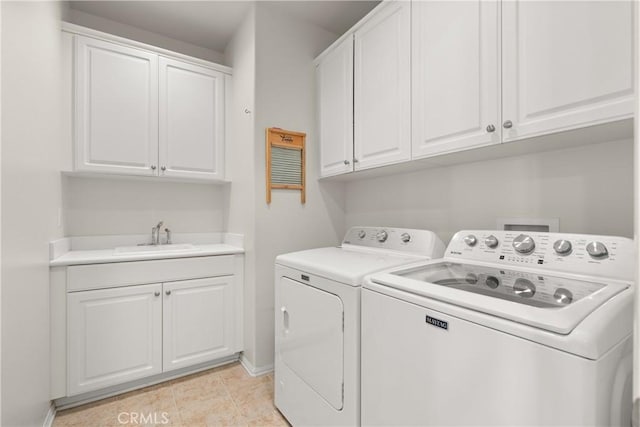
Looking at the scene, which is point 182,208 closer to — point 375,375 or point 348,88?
→ point 348,88

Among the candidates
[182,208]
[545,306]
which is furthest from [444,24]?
[182,208]

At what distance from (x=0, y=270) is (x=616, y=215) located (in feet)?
7.47

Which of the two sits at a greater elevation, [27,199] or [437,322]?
[27,199]

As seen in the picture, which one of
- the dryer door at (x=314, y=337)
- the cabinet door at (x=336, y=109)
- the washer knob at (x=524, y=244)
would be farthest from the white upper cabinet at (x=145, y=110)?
the washer knob at (x=524, y=244)

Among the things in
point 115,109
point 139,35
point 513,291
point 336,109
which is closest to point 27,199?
point 115,109

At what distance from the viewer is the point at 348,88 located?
6.63 ft

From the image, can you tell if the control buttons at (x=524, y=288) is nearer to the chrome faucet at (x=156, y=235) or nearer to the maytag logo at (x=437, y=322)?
the maytag logo at (x=437, y=322)

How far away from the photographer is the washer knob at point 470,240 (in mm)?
1414

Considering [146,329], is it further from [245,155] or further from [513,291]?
[513,291]

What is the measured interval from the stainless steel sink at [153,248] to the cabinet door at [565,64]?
86.5 inches

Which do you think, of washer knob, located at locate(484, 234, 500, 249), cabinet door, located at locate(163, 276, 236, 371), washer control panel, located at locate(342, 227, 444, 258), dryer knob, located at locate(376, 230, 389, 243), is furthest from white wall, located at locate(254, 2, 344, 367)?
washer knob, located at locate(484, 234, 500, 249)

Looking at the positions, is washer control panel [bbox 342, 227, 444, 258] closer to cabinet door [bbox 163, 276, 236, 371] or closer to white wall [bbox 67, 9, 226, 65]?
cabinet door [bbox 163, 276, 236, 371]

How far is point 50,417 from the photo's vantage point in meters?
1.66

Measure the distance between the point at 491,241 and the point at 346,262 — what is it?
668 millimetres
